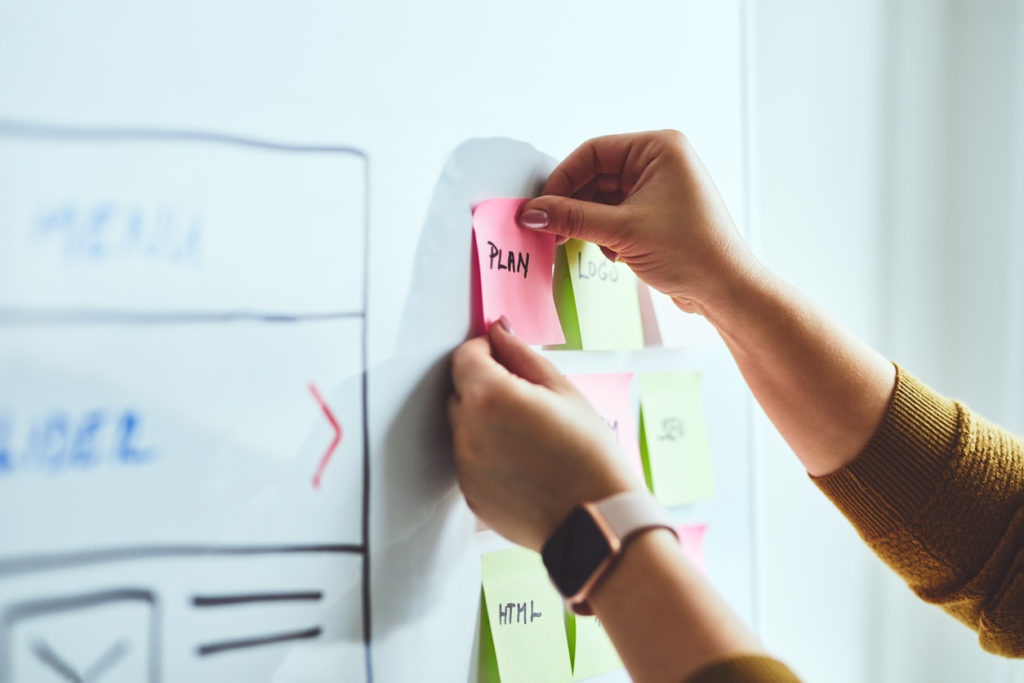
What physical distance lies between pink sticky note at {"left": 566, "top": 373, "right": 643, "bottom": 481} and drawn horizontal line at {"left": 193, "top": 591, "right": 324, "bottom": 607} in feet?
0.92

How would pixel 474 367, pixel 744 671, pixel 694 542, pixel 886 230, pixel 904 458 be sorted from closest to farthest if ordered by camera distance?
1. pixel 744 671
2. pixel 474 367
3. pixel 904 458
4. pixel 694 542
5. pixel 886 230

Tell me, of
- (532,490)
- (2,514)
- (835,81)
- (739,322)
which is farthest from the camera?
(835,81)

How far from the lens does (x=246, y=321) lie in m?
0.41

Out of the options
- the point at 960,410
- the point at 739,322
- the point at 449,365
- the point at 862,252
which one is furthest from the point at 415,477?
the point at 862,252

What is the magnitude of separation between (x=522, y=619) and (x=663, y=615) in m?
0.20

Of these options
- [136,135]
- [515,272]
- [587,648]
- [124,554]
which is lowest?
[587,648]

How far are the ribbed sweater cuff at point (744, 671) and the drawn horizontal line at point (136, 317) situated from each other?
31 centimetres

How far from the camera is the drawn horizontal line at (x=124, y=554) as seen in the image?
337 millimetres

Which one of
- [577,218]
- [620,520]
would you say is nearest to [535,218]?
[577,218]

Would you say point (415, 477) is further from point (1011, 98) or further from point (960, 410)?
point (1011, 98)

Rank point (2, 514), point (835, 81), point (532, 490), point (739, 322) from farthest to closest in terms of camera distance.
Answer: point (835, 81) < point (739, 322) < point (532, 490) < point (2, 514)

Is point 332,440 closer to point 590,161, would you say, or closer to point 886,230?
point 590,161

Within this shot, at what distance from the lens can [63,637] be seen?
346mm

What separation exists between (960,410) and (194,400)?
2.05ft
